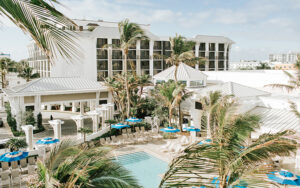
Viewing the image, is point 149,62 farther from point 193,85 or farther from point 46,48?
point 46,48

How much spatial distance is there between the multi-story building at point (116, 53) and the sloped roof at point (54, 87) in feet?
23.2

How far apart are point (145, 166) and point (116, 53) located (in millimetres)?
31586

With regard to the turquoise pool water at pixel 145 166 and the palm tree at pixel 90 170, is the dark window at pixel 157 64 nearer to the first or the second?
the turquoise pool water at pixel 145 166

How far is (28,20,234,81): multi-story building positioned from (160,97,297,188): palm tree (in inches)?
1178

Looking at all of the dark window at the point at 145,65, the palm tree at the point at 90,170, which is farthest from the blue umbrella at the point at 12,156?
the dark window at the point at 145,65

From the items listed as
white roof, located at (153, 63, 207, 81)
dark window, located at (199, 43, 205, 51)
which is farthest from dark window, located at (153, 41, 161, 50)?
white roof, located at (153, 63, 207, 81)

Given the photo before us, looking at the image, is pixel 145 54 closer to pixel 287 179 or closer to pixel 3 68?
pixel 3 68

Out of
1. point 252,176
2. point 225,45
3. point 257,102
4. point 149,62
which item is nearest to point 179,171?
point 252,176

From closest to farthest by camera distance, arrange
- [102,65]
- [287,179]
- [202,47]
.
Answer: [287,179] → [102,65] → [202,47]

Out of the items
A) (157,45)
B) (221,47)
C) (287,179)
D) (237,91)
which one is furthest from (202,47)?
(287,179)

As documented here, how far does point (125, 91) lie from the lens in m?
24.2

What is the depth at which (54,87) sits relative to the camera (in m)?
24.5

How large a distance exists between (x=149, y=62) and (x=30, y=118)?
29.0 metres

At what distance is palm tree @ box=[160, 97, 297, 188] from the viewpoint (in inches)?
152
